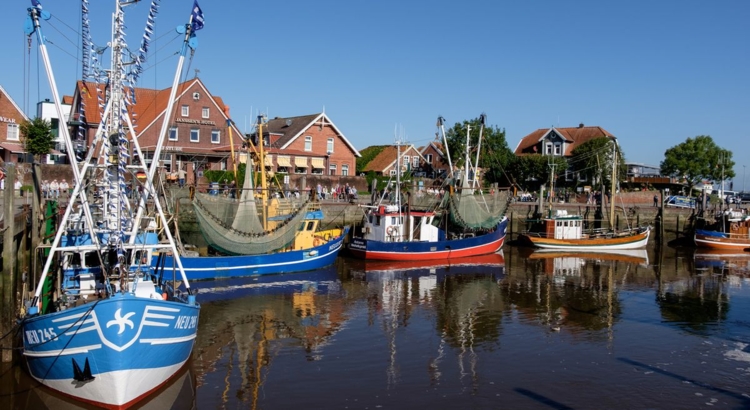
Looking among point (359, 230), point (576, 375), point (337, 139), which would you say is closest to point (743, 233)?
point (359, 230)

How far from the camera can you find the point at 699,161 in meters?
67.8

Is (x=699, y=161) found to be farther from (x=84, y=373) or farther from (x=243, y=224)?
(x=84, y=373)

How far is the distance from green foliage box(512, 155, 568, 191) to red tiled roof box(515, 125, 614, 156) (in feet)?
15.9

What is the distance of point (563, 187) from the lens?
65.2 m

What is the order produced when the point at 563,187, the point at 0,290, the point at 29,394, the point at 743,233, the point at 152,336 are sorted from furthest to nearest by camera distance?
1. the point at 563,187
2. the point at 743,233
3. the point at 0,290
4. the point at 29,394
5. the point at 152,336

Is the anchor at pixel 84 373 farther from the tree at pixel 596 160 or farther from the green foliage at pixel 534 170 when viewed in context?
the green foliage at pixel 534 170

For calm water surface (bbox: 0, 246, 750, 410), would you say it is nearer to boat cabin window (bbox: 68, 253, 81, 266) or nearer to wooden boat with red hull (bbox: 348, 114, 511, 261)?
boat cabin window (bbox: 68, 253, 81, 266)

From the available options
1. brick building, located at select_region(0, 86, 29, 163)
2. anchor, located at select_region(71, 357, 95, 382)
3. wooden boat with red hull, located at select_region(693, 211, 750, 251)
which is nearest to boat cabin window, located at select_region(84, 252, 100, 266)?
anchor, located at select_region(71, 357, 95, 382)

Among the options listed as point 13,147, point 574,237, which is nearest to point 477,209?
point 574,237

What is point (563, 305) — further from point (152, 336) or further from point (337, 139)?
point (337, 139)

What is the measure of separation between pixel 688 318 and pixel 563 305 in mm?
4179

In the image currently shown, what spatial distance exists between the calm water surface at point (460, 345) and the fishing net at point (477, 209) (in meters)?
7.86

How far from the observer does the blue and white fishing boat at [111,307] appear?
12.2 m

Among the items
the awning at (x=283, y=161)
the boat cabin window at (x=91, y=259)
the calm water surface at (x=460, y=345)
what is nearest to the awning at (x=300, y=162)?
the awning at (x=283, y=161)
